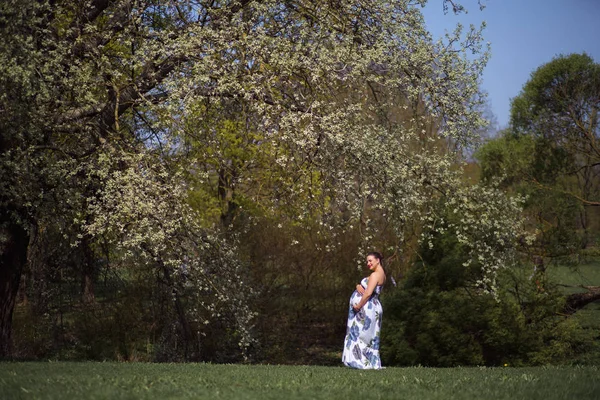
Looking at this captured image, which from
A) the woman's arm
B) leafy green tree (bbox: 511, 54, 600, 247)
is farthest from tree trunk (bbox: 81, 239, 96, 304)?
leafy green tree (bbox: 511, 54, 600, 247)

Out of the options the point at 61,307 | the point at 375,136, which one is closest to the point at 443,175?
the point at 375,136

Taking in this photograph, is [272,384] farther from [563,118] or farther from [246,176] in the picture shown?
[563,118]

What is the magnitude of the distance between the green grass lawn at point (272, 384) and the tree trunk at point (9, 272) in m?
3.17

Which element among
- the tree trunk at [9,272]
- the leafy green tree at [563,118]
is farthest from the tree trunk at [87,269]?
the leafy green tree at [563,118]

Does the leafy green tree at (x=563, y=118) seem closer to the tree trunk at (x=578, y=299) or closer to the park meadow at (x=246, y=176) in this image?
the tree trunk at (x=578, y=299)

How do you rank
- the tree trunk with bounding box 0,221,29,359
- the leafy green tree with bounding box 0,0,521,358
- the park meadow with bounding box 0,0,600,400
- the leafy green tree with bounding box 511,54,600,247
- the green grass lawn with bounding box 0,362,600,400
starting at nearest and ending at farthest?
the green grass lawn with bounding box 0,362,600,400 → the park meadow with bounding box 0,0,600,400 → the leafy green tree with bounding box 0,0,521,358 → the tree trunk with bounding box 0,221,29,359 → the leafy green tree with bounding box 511,54,600,247

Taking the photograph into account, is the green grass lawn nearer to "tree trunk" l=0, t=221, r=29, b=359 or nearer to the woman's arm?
the woman's arm

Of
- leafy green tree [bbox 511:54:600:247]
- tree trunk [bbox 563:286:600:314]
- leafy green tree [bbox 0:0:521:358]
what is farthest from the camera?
leafy green tree [bbox 511:54:600:247]

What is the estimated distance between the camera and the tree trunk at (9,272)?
14148 millimetres


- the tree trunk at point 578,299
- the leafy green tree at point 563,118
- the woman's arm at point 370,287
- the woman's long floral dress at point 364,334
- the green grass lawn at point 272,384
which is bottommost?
the green grass lawn at point 272,384

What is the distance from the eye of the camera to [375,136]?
13523 mm

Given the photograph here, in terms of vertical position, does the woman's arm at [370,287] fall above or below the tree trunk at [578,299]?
below

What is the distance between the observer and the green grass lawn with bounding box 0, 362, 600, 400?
816cm

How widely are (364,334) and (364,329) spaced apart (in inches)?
3.4
